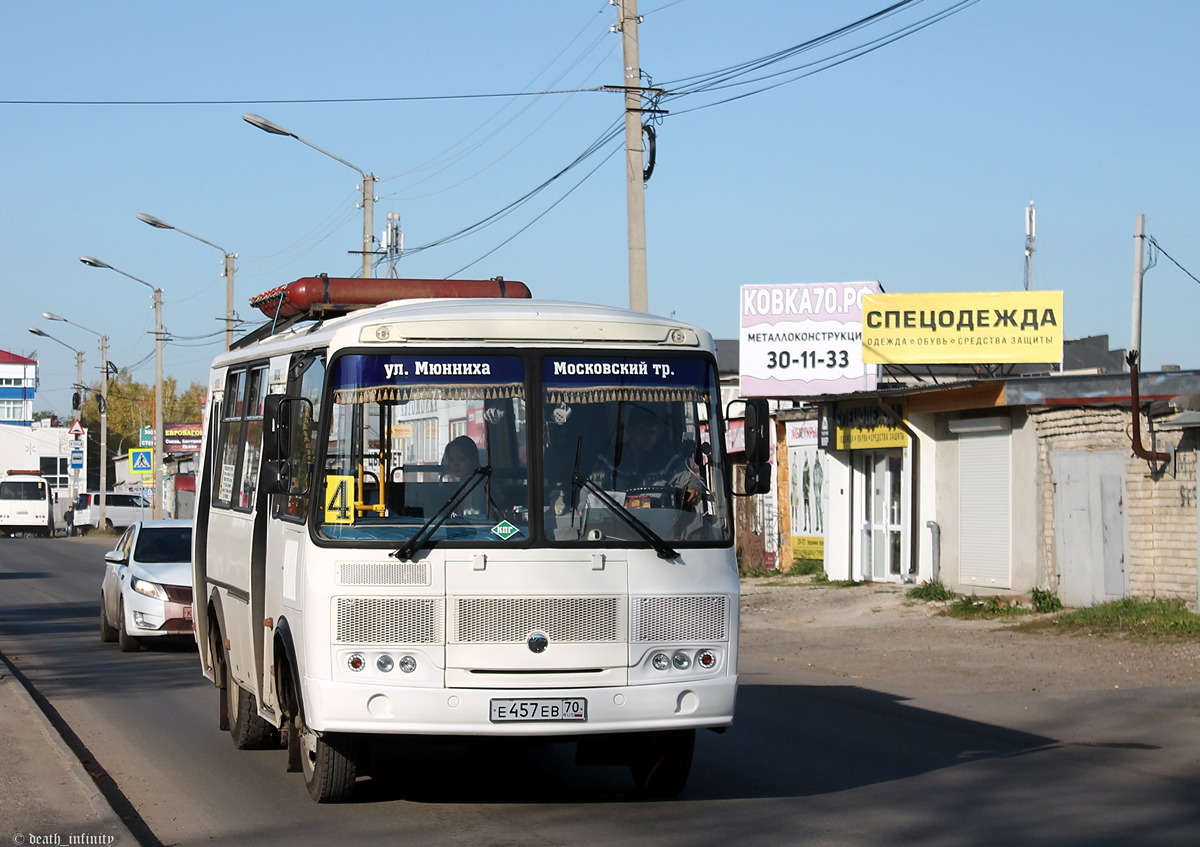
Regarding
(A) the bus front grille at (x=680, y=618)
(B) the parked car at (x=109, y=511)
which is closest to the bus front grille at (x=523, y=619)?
(A) the bus front grille at (x=680, y=618)

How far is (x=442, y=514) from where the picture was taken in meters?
7.80

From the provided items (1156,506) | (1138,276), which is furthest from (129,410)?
(1156,506)

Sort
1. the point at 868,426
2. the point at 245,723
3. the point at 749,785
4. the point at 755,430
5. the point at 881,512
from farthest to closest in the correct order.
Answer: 1. the point at 881,512
2. the point at 868,426
3. the point at 245,723
4. the point at 749,785
5. the point at 755,430

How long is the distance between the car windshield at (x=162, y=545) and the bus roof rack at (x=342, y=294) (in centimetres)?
675

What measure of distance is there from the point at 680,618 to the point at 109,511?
65.7 meters

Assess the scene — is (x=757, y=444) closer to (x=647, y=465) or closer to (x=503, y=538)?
(x=647, y=465)

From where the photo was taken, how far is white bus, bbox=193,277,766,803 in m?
7.67

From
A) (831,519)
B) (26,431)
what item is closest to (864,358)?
(831,519)

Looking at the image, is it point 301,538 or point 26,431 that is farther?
point 26,431

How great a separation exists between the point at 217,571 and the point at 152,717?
212 cm

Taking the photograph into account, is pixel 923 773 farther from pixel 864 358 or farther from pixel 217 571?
pixel 864 358

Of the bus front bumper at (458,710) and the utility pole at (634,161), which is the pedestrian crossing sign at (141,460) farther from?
the bus front bumper at (458,710)

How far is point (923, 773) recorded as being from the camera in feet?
31.6

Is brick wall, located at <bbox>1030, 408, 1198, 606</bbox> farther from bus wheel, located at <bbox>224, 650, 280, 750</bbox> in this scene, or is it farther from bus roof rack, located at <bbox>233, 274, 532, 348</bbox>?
bus wheel, located at <bbox>224, 650, 280, 750</bbox>
